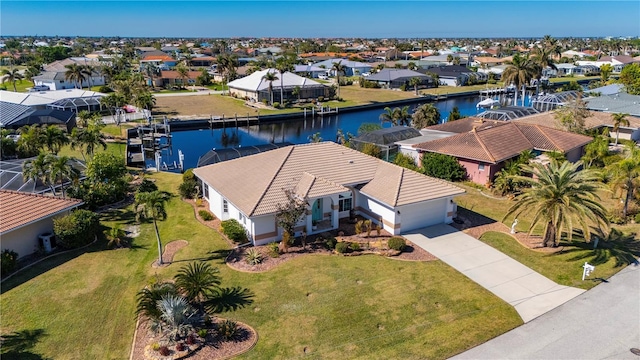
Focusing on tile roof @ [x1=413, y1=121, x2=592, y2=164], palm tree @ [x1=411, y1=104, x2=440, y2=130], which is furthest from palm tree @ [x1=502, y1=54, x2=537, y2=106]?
tile roof @ [x1=413, y1=121, x2=592, y2=164]

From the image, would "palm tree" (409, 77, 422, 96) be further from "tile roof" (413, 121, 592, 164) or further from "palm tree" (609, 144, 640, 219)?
"palm tree" (609, 144, 640, 219)

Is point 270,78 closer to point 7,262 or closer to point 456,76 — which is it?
point 456,76

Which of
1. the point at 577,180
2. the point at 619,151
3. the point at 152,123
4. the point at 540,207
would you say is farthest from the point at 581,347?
the point at 152,123

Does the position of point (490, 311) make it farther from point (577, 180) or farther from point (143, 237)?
point (143, 237)

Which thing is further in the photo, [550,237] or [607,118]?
[607,118]

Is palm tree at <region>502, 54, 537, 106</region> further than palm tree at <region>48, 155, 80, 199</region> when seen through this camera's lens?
Yes

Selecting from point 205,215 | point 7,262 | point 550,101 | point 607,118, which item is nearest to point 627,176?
point 205,215
